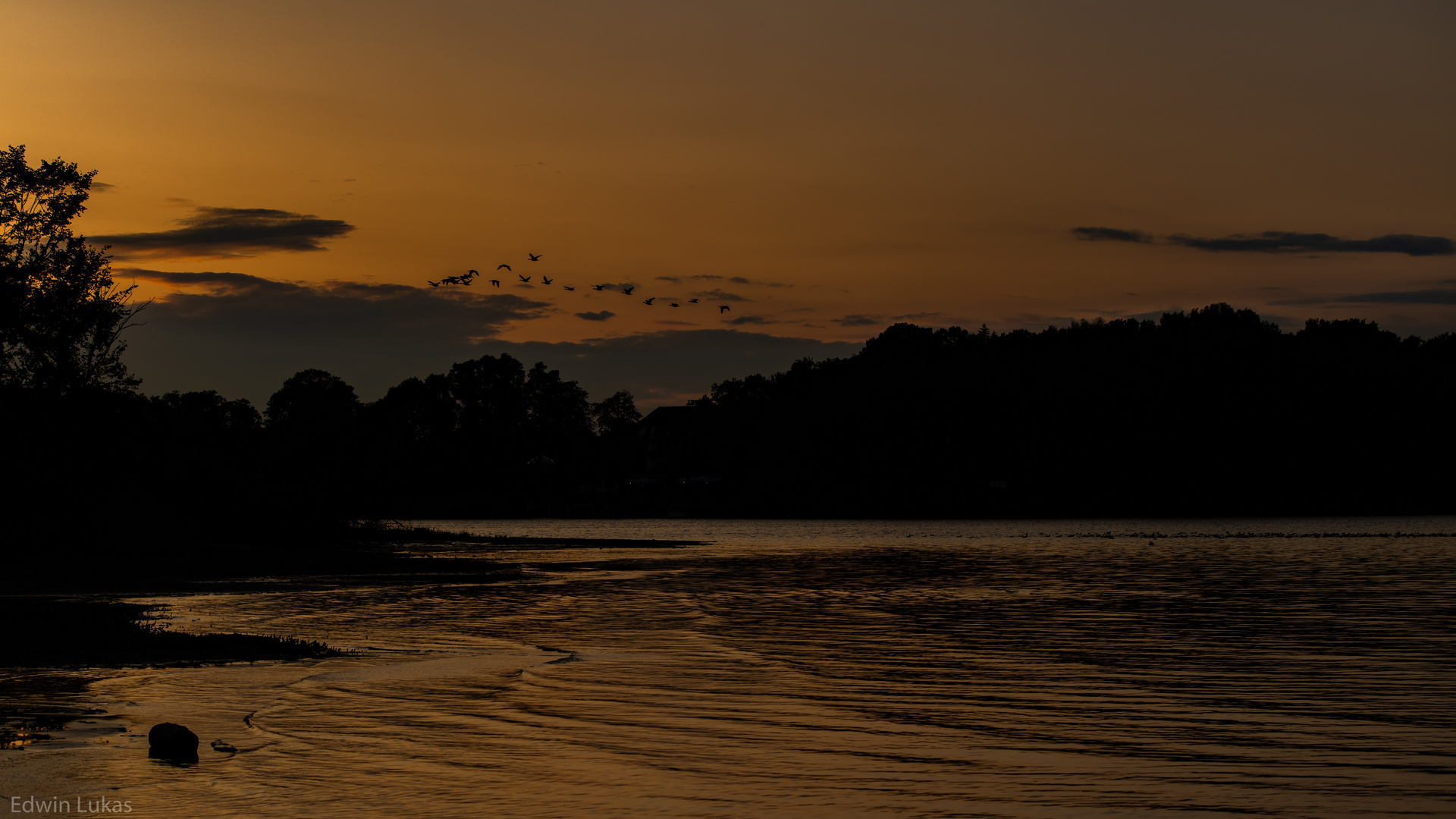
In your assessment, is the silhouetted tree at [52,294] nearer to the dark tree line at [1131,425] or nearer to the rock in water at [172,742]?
the rock in water at [172,742]

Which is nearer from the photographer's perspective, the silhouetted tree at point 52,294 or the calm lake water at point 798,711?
the calm lake water at point 798,711

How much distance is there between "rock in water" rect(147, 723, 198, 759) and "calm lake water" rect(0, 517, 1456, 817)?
22 centimetres

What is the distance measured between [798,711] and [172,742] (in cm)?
876

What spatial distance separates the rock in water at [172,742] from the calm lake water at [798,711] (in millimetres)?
224

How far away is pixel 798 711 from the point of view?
61.2 ft

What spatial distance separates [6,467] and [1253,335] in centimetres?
16350

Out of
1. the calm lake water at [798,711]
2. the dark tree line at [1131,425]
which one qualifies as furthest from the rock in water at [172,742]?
the dark tree line at [1131,425]

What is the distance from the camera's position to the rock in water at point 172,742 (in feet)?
47.2

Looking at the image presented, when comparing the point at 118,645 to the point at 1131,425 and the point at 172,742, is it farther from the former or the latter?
the point at 1131,425

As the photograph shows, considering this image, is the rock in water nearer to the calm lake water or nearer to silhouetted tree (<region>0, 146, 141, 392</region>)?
the calm lake water

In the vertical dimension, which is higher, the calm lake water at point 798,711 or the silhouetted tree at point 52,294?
the silhouetted tree at point 52,294

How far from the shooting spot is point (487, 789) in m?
13.8

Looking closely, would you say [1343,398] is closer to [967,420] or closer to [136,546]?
[967,420]

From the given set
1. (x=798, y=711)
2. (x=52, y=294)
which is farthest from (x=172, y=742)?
(x=52, y=294)
